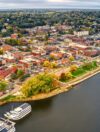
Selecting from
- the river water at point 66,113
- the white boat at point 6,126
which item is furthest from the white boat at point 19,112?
the white boat at point 6,126

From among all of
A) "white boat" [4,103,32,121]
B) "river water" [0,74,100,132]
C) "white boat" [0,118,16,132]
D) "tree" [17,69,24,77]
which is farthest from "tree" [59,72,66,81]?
"white boat" [0,118,16,132]

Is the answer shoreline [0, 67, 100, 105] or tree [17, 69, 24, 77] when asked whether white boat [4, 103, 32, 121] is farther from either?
tree [17, 69, 24, 77]

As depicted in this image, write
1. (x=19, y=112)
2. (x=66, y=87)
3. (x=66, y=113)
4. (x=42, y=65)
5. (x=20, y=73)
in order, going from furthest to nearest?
(x=42, y=65)
(x=20, y=73)
(x=66, y=87)
(x=66, y=113)
(x=19, y=112)

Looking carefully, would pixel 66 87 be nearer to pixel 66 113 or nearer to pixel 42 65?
pixel 66 113

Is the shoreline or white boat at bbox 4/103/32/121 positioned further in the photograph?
the shoreline

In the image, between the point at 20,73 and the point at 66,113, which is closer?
the point at 66,113

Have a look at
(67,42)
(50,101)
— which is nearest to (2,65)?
(50,101)

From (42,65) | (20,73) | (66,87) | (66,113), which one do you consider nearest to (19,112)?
(66,113)

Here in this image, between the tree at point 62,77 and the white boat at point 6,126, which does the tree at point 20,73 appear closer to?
the tree at point 62,77
